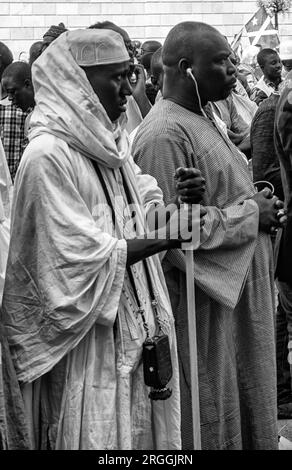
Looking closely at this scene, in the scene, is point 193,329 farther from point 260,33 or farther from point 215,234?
point 260,33

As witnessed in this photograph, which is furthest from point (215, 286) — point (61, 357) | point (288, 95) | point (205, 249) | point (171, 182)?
point (288, 95)

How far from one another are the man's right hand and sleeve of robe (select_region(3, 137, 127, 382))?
3.37ft

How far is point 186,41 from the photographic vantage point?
4938 millimetres

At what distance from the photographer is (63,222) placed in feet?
12.7

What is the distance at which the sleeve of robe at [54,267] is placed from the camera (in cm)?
387

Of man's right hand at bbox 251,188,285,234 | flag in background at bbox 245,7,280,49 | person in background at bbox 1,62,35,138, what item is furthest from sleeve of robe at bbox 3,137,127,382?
flag in background at bbox 245,7,280,49

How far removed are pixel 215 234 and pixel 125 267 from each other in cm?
79

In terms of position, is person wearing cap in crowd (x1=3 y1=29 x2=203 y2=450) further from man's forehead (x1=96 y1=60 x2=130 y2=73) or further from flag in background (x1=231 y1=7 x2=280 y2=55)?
flag in background (x1=231 y1=7 x2=280 y2=55)

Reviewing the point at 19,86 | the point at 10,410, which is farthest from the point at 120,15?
the point at 10,410

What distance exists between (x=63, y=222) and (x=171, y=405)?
851mm

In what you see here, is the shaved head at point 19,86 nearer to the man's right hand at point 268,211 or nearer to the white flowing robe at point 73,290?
the man's right hand at point 268,211

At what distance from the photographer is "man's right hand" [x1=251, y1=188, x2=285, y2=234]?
4.79 meters

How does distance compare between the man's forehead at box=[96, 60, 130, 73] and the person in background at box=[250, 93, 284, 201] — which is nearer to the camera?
the man's forehead at box=[96, 60, 130, 73]

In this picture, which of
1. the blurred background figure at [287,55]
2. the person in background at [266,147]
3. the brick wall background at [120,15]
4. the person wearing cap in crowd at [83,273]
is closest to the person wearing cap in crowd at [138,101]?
the blurred background figure at [287,55]
